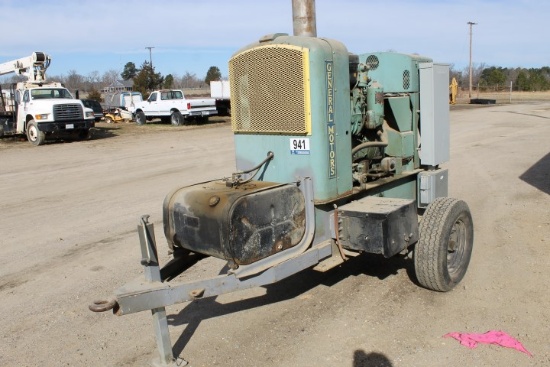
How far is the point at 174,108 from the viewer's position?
92.5 ft

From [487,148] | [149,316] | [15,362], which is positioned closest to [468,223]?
[149,316]

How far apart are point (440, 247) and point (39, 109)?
19031 mm

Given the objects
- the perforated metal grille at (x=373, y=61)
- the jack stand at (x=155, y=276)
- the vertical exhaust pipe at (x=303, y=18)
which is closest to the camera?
the jack stand at (x=155, y=276)

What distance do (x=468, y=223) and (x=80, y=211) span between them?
21.2 feet

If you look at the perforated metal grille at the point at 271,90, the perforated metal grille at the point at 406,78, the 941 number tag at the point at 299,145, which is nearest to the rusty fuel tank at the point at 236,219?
the 941 number tag at the point at 299,145

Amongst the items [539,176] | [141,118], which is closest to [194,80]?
[141,118]

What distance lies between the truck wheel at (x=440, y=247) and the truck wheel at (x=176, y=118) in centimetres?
2421

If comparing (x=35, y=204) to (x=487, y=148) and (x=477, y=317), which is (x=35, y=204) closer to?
(x=477, y=317)

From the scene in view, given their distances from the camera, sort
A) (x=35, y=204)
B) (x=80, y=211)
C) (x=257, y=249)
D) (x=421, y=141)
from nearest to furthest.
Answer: (x=257, y=249) < (x=421, y=141) < (x=80, y=211) < (x=35, y=204)

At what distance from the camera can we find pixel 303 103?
13.5 feet

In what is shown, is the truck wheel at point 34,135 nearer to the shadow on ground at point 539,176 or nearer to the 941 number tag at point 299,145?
the shadow on ground at point 539,176

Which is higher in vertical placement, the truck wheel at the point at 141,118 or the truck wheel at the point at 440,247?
the truck wheel at the point at 141,118

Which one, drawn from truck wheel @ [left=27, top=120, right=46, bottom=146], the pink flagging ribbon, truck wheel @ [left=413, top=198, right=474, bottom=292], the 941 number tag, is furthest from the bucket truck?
the pink flagging ribbon

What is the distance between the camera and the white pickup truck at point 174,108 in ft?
91.0
